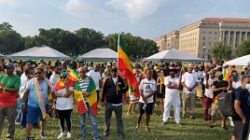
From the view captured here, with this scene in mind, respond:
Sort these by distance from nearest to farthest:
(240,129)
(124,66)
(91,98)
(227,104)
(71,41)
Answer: (240,129), (227,104), (91,98), (124,66), (71,41)

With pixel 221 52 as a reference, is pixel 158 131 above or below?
below

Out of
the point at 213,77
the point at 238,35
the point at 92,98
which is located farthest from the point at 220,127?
the point at 238,35

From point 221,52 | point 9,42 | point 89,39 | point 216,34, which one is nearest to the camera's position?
point 221,52

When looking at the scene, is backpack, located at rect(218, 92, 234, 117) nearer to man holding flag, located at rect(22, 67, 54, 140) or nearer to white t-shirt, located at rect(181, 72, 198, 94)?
man holding flag, located at rect(22, 67, 54, 140)

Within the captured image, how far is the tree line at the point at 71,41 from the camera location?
376 ft

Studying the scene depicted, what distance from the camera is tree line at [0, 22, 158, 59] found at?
115 m

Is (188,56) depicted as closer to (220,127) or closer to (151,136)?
(220,127)

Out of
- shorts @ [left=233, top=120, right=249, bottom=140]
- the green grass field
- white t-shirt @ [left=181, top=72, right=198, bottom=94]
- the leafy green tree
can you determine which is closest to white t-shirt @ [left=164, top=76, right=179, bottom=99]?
the green grass field

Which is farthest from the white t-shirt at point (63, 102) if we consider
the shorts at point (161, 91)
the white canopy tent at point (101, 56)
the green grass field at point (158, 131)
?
the white canopy tent at point (101, 56)

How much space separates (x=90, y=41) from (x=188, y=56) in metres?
93.3

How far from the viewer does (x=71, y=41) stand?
115438 mm

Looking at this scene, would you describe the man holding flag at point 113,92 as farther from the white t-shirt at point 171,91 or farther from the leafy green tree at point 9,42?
the leafy green tree at point 9,42

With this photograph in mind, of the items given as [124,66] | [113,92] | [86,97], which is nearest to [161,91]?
[113,92]

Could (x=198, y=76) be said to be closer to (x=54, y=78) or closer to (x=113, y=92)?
(x=54, y=78)
